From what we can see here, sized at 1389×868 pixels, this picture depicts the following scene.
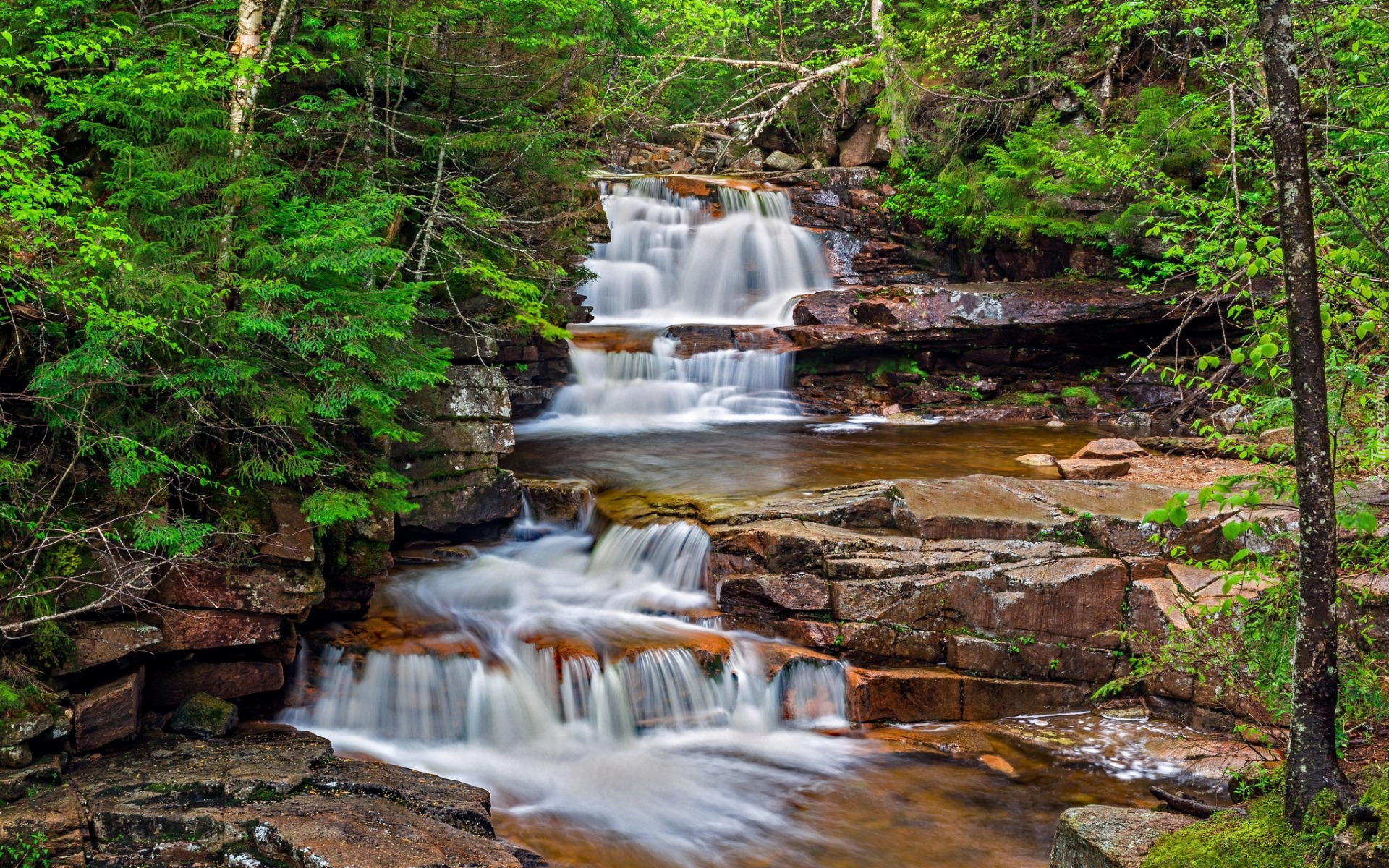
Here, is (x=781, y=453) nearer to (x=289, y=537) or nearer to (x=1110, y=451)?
(x=1110, y=451)

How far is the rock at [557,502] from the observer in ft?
33.0

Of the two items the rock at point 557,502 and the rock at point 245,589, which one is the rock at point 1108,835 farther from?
the rock at point 557,502

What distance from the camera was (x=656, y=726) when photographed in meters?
7.50

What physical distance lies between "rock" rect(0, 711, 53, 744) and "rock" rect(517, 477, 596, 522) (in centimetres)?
527

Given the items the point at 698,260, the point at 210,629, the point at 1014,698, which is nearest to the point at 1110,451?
the point at 1014,698

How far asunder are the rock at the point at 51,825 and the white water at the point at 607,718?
220 centimetres

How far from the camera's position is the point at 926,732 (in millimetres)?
7434

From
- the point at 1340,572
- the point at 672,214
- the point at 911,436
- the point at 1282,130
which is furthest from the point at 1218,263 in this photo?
the point at 672,214

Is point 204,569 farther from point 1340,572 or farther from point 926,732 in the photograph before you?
point 1340,572

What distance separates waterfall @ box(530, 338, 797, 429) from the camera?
14.5 metres

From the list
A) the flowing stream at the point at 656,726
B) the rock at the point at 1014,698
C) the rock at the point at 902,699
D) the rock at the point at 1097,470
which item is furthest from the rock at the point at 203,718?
the rock at the point at 1097,470

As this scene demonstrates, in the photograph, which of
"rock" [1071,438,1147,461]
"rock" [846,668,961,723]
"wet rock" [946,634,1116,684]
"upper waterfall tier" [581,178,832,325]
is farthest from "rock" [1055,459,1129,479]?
"upper waterfall tier" [581,178,832,325]

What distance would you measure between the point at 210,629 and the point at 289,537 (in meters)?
0.84

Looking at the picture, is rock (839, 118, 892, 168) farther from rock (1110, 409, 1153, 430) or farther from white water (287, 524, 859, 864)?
white water (287, 524, 859, 864)
